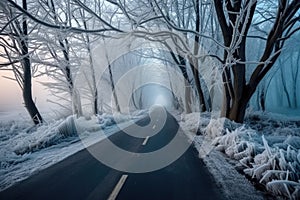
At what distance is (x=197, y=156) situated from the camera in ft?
23.7

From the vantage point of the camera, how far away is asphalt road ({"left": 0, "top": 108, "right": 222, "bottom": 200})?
4371 mm

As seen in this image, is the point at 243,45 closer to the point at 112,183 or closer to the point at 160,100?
the point at 112,183

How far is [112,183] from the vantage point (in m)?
5.01

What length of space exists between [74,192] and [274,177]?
12.0ft

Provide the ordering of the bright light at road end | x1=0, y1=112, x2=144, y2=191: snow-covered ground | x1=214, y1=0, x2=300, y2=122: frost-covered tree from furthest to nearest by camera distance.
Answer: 1. the bright light at road end
2. x1=214, y1=0, x2=300, y2=122: frost-covered tree
3. x1=0, y1=112, x2=144, y2=191: snow-covered ground

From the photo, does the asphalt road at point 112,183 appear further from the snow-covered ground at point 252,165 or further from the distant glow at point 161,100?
the distant glow at point 161,100

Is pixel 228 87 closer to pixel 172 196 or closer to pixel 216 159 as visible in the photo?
pixel 216 159

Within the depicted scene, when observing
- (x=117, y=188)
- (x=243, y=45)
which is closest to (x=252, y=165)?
(x=117, y=188)

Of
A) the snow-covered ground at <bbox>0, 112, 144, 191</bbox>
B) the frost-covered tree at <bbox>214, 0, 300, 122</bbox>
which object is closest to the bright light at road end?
the snow-covered ground at <bbox>0, 112, 144, 191</bbox>

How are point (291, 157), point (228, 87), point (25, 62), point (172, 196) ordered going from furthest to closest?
point (25, 62), point (228, 87), point (291, 157), point (172, 196)

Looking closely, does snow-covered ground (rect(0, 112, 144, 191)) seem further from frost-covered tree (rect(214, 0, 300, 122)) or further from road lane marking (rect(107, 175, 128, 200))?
frost-covered tree (rect(214, 0, 300, 122))

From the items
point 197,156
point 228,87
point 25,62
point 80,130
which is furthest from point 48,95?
point 197,156

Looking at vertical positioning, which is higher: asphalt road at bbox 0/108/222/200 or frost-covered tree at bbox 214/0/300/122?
frost-covered tree at bbox 214/0/300/122

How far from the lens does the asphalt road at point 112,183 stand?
→ 4.37 metres
